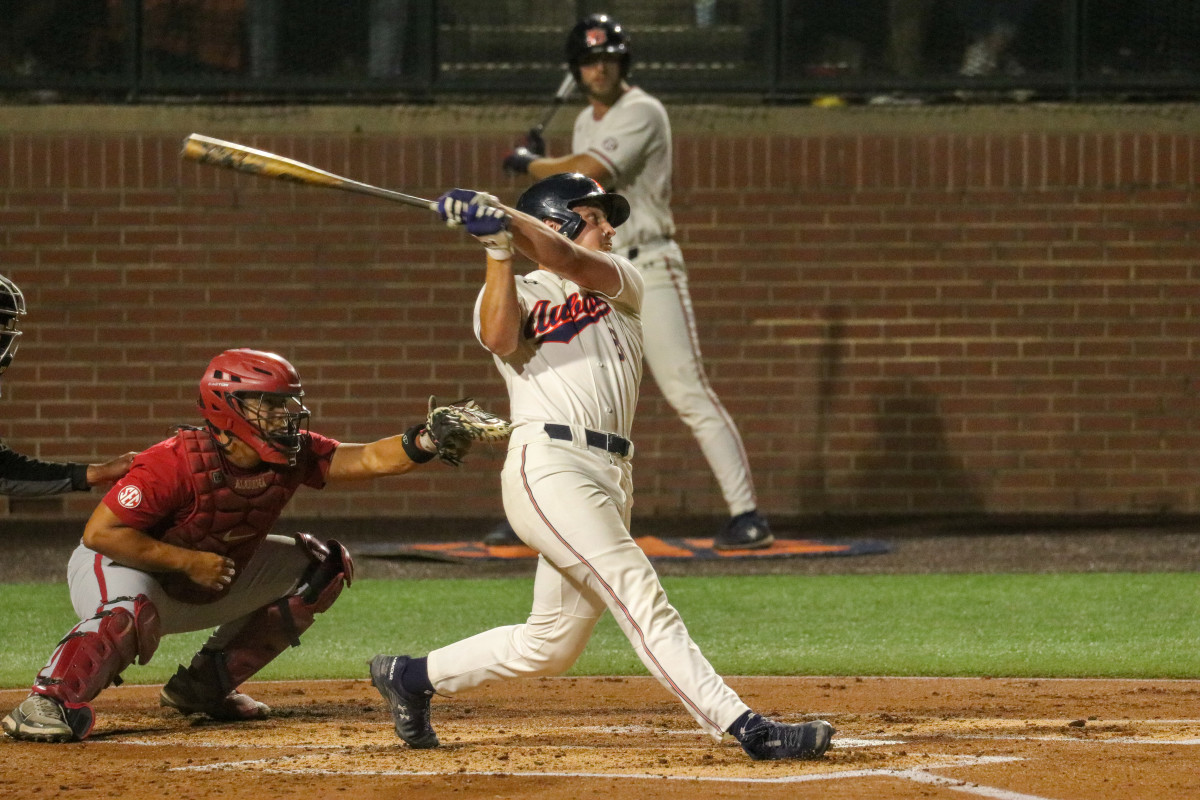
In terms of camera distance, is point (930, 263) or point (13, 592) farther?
point (930, 263)

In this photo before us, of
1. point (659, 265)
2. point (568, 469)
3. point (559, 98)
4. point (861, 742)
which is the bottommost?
point (861, 742)

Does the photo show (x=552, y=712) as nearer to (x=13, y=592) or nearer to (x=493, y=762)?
(x=493, y=762)

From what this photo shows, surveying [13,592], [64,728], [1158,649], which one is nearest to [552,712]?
[64,728]

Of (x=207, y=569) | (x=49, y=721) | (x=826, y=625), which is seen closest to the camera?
(x=49, y=721)

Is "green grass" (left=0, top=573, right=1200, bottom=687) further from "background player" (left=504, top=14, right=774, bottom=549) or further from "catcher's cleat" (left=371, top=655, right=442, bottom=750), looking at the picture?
"catcher's cleat" (left=371, top=655, right=442, bottom=750)

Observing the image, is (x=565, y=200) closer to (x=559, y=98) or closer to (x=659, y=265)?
(x=659, y=265)

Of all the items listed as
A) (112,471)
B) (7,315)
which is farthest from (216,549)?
(7,315)

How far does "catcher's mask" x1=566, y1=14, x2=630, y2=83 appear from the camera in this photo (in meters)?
8.93

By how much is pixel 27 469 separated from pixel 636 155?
4.08m

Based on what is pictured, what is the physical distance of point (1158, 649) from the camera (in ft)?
23.1

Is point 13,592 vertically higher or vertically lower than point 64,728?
lower

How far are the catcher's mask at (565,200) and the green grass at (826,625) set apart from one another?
2.35 m

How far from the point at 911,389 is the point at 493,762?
22.9 ft

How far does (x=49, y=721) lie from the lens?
5156mm
